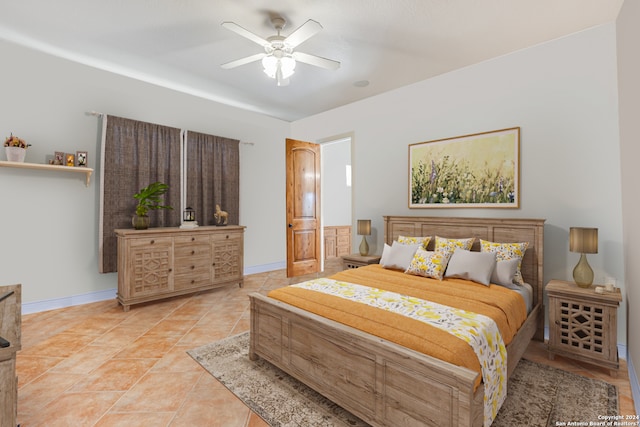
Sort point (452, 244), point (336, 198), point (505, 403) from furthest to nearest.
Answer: point (336, 198), point (452, 244), point (505, 403)

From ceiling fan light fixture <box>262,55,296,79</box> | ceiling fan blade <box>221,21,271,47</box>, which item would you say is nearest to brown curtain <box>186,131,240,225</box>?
ceiling fan light fixture <box>262,55,296,79</box>

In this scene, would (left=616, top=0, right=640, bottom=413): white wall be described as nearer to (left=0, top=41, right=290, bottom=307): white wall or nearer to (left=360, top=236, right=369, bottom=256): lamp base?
(left=360, top=236, right=369, bottom=256): lamp base

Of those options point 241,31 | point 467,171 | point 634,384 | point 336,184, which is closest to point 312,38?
point 241,31

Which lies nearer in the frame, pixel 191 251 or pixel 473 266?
pixel 473 266

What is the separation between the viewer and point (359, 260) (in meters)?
3.92

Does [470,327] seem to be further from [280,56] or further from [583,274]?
[280,56]

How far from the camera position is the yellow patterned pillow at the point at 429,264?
2795 millimetres

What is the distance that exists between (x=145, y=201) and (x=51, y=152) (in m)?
1.12

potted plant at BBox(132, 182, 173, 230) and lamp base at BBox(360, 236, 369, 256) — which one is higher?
potted plant at BBox(132, 182, 173, 230)

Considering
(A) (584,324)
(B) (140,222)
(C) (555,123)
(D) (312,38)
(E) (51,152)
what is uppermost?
(D) (312,38)

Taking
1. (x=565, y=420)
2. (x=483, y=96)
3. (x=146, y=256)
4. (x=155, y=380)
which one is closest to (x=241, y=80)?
(x=146, y=256)

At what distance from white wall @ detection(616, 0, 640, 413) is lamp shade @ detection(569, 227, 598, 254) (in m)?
0.19

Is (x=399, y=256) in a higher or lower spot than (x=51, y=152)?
lower

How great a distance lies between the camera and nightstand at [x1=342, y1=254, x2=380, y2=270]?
389 centimetres
